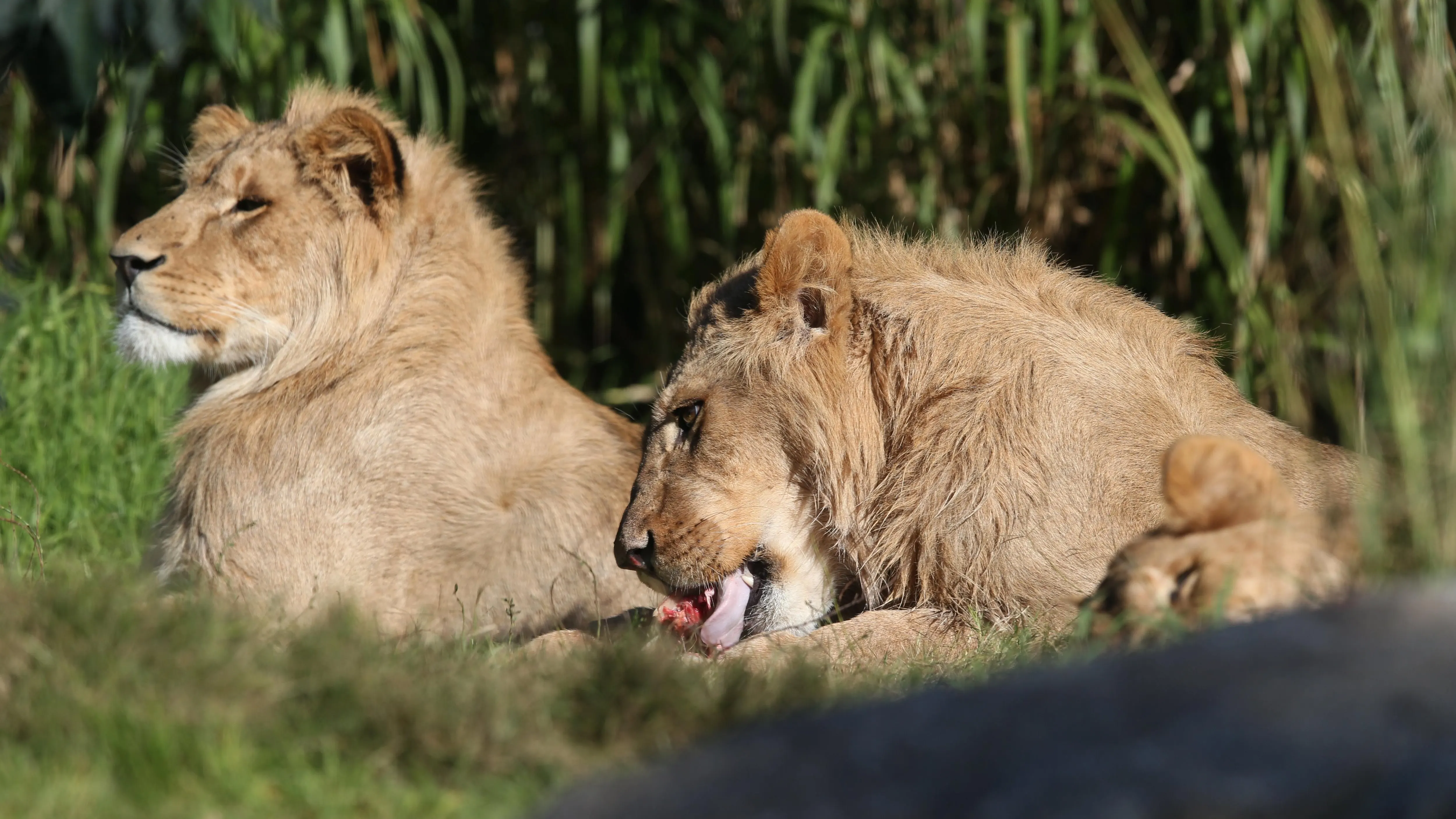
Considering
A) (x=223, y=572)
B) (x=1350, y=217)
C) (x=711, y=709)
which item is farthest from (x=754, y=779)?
(x=223, y=572)

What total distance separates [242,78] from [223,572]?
3.57m

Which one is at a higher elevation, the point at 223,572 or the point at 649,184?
the point at 649,184

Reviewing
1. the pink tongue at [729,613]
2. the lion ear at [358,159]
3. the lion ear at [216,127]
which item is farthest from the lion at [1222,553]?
the lion ear at [216,127]

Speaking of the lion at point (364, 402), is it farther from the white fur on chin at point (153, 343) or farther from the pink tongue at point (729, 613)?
the pink tongue at point (729, 613)

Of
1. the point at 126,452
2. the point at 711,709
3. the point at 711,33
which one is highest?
the point at 711,33

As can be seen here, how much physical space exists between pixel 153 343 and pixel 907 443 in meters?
2.35

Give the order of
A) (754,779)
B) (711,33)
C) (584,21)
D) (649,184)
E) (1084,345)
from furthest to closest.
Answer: (649,184)
(711,33)
(584,21)
(1084,345)
(754,779)

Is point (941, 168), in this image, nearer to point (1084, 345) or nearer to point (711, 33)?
point (711, 33)

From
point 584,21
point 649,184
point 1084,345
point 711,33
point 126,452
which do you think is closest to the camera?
point 1084,345

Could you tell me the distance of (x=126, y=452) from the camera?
20.0 feet

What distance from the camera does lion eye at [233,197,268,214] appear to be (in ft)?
15.7

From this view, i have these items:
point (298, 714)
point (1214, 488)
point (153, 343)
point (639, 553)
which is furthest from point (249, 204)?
point (1214, 488)

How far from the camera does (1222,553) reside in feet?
8.80

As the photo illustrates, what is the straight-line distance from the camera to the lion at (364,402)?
4438 mm
